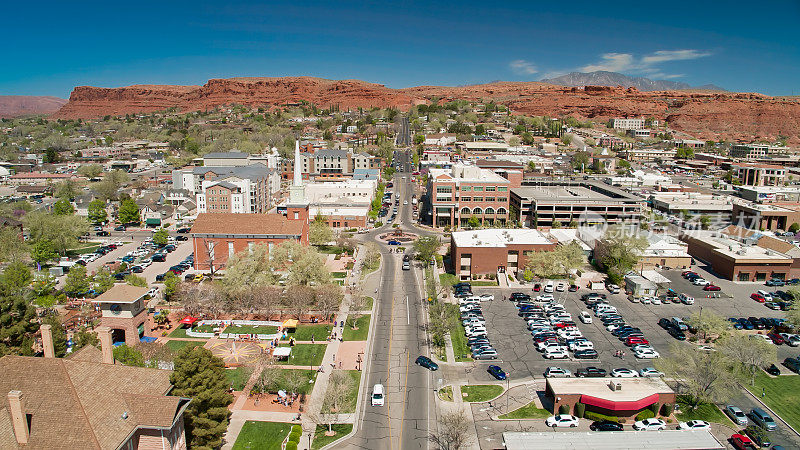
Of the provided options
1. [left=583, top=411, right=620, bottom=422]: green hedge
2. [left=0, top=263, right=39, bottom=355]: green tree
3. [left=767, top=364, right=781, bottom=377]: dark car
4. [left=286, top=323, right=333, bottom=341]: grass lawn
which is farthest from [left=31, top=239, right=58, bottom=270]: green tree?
[left=767, top=364, right=781, bottom=377]: dark car

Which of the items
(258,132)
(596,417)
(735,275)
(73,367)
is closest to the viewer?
(73,367)

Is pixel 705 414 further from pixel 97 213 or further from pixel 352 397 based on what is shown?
pixel 97 213

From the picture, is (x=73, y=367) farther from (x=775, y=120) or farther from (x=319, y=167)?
(x=775, y=120)

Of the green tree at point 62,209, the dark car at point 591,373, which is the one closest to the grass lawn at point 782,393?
the dark car at point 591,373

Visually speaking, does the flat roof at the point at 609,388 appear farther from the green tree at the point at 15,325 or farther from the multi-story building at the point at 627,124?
the multi-story building at the point at 627,124

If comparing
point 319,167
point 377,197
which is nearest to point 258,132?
point 319,167

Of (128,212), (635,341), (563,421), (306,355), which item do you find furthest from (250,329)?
(128,212)
